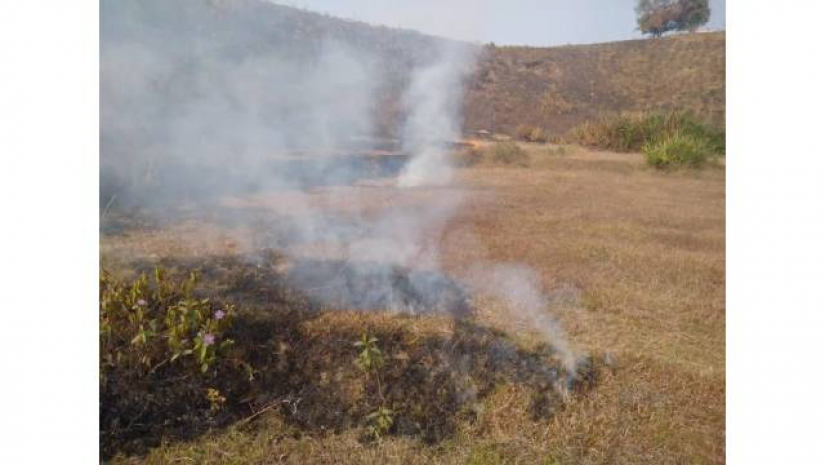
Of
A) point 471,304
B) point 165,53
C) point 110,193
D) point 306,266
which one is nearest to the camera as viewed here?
point 471,304

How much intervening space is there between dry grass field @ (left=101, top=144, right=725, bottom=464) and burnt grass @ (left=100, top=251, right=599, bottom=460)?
0.10ft

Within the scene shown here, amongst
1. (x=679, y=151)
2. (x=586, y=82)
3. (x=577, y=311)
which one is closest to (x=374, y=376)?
(x=577, y=311)

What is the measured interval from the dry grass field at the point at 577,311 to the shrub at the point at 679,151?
94 millimetres

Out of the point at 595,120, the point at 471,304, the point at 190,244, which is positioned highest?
the point at 595,120

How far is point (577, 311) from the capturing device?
3236mm

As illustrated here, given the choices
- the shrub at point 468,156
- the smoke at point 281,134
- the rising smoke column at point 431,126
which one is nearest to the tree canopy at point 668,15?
the smoke at point 281,134

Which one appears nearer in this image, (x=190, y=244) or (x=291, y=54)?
(x=190, y=244)

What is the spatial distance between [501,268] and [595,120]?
173 centimetres

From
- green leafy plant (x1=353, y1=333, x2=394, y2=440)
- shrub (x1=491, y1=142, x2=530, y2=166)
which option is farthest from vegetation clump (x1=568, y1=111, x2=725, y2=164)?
green leafy plant (x1=353, y1=333, x2=394, y2=440)

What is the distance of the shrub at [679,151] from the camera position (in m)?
3.91

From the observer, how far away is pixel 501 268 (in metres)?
3.55

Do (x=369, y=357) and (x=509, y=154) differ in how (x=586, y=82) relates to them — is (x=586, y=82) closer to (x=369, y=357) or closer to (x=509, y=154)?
(x=509, y=154)
